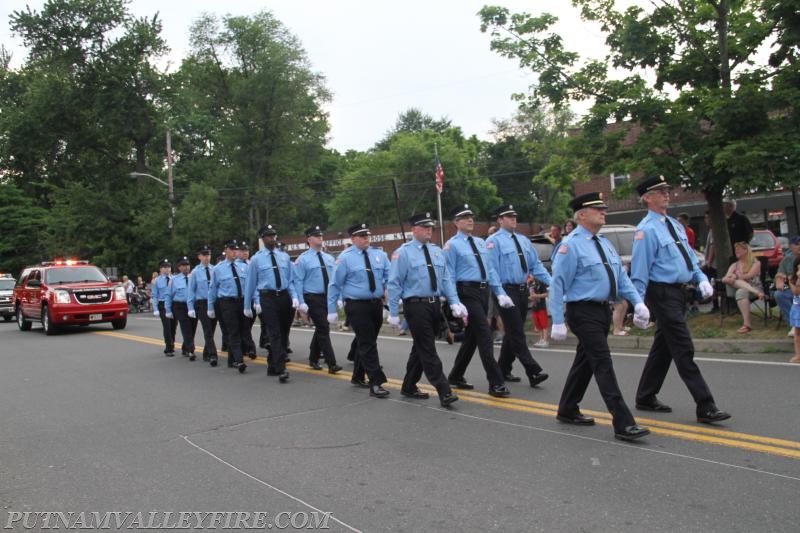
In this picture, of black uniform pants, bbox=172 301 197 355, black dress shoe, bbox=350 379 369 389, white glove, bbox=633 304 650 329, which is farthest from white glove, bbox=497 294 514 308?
black uniform pants, bbox=172 301 197 355

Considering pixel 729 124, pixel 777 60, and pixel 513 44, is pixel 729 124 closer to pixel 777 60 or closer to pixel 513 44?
pixel 777 60

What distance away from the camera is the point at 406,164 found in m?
61.4

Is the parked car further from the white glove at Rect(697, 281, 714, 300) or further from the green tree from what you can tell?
the white glove at Rect(697, 281, 714, 300)

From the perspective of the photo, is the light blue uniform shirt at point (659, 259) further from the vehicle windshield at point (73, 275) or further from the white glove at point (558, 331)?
the vehicle windshield at point (73, 275)

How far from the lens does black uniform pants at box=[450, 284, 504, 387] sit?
736 centimetres

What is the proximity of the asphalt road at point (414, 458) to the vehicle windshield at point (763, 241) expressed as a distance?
12.2 m

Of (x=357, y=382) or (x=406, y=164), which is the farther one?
(x=406, y=164)

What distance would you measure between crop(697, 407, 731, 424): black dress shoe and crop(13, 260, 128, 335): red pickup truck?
57.5 ft

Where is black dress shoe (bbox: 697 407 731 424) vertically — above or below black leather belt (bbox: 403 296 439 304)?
below

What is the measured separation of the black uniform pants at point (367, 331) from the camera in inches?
317

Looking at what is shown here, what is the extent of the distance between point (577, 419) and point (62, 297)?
17026 mm

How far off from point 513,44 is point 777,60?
15.4 feet

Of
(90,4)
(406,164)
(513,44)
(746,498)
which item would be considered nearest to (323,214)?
(406,164)

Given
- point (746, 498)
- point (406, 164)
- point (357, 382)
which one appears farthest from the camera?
point (406, 164)
